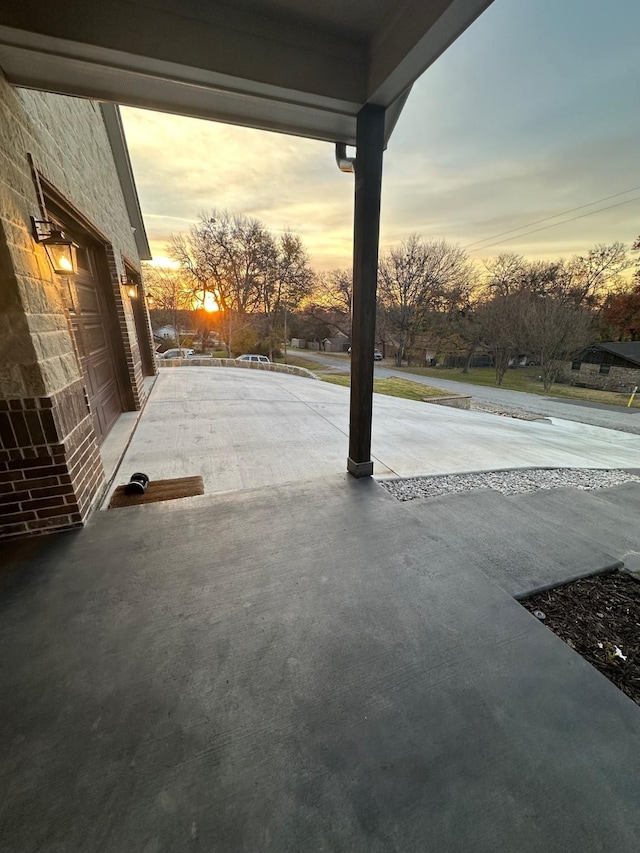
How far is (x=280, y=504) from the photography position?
8.43 feet

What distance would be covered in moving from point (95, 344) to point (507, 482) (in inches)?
209

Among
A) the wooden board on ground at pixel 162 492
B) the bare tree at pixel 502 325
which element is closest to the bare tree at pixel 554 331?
the bare tree at pixel 502 325

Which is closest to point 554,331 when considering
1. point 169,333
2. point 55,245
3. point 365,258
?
point 365,258

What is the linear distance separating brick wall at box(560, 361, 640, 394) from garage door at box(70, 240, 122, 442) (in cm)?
2542

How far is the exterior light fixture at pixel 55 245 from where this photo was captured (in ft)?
7.18

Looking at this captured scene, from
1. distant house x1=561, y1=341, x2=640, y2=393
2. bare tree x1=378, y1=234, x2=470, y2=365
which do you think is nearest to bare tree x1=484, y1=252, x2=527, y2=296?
bare tree x1=378, y1=234, x2=470, y2=365

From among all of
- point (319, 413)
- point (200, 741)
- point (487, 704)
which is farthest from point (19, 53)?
point (319, 413)

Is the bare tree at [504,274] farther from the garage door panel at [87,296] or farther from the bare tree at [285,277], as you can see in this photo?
the garage door panel at [87,296]

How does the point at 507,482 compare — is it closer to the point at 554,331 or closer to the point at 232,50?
the point at 232,50

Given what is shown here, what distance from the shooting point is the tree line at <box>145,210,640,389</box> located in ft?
62.1

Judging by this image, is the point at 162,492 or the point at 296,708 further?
the point at 162,492

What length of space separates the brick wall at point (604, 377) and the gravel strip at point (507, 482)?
841 inches

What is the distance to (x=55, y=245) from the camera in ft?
7.49

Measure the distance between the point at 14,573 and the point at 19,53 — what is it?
3.01 metres
